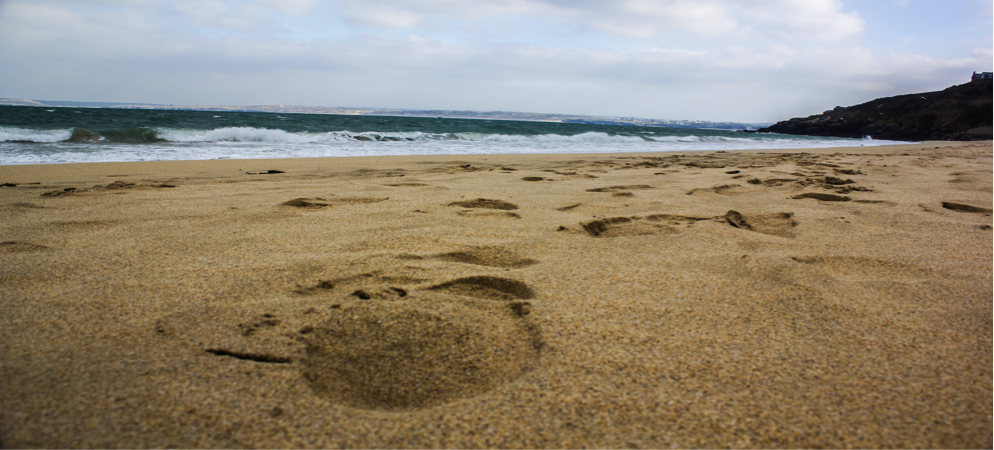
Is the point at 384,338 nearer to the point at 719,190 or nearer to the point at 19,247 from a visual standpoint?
the point at 19,247

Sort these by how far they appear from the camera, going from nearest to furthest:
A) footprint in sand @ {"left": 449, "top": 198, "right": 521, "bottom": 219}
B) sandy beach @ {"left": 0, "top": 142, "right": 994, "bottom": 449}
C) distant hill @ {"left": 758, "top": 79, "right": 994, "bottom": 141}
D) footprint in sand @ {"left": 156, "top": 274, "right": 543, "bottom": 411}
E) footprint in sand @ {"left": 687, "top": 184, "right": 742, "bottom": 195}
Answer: sandy beach @ {"left": 0, "top": 142, "right": 994, "bottom": 449} → footprint in sand @ {"left": 156, "top": 274, "right": 543, "bottom": 411} → footprint in sand @ {"left": 449, "top": 198, "right": 521, "bottom": 219} → footprint in sand @ {"left": 687, "top": 184, "right": 742, "bottom": 195} → distant hill @ {"left": 758, "top": 79, "right": 994, "bottom": 141}

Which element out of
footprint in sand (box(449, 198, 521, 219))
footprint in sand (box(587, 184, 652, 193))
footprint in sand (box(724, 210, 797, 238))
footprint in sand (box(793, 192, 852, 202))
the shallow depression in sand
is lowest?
the shallow depression in sand

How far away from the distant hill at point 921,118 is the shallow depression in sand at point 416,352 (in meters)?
21.9

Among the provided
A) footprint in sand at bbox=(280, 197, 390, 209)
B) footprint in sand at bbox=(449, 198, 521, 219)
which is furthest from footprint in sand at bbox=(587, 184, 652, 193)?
footprint in sand at bbox=(280, 197, 390, 209)

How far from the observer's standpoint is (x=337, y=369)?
805mm

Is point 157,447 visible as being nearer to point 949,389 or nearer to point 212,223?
point 949,389

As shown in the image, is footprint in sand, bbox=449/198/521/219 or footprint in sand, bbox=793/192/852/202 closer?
footprint in sand, bbox=449/198/521/219

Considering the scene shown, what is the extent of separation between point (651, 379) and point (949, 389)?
465 millimetres

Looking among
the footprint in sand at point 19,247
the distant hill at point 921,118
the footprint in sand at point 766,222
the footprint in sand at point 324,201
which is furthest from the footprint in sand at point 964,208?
the distant hill at point 921,118

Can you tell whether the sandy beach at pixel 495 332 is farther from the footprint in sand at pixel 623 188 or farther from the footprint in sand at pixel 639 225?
the footprint in sand at pixel 623 188

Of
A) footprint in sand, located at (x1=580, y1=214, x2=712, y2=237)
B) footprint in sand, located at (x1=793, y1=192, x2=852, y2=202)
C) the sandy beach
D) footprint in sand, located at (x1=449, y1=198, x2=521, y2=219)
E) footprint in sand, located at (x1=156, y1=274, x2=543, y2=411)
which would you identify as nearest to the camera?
the sandy beach

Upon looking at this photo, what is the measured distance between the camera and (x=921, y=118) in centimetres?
2014

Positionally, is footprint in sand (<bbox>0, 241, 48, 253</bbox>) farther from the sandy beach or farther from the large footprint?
the large footprint

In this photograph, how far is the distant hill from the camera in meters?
17.3
